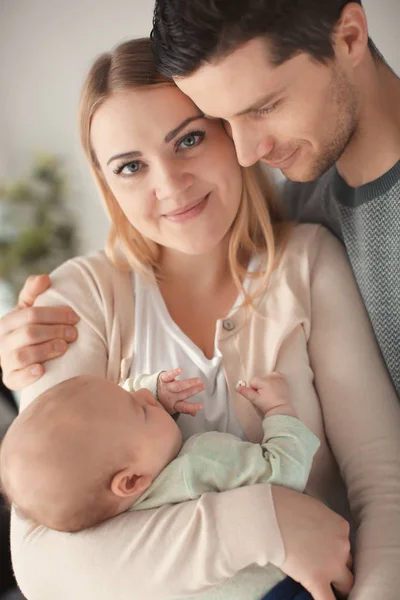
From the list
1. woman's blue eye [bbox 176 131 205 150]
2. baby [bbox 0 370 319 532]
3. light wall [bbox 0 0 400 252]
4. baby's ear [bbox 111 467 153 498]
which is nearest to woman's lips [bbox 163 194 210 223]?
woman's blue eye [bbox 176 131 205 150]

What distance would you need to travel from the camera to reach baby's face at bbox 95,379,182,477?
1.27 m

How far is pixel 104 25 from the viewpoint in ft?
8.32

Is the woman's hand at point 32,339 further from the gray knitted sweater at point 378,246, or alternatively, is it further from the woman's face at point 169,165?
the gray knitted sweater at point 378,246

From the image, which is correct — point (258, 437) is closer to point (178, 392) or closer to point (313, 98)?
point (178, 392)

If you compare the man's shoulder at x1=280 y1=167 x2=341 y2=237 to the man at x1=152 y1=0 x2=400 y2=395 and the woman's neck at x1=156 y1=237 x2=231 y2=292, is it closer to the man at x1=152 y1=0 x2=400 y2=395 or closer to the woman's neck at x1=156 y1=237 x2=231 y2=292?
the man at x1=152 y1=0 x2=400 y2=395

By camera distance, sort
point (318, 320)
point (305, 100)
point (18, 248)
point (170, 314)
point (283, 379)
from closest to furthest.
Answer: point (305, 100) < point (283, 379) < point (318, 320) < point (170, 314) < point (18, 248)

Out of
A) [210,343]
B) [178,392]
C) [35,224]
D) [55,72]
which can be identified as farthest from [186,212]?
[35,224]

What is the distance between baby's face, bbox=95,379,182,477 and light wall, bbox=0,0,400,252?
4.13 feet

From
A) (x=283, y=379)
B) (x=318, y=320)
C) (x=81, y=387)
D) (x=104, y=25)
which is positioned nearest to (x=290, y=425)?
(x=283, y=379)

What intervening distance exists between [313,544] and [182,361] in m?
0.55

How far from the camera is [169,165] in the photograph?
58.3 inches

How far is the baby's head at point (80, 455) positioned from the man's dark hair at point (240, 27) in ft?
2.38

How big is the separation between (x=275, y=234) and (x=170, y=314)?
36 centimetres

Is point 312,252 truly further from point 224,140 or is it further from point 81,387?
point 81,387
